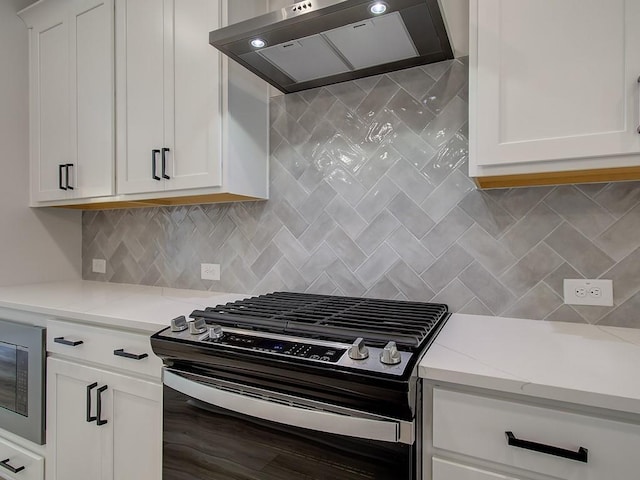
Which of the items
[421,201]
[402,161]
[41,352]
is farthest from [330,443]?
[41,352]

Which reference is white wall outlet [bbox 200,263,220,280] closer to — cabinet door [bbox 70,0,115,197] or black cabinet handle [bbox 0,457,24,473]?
cabinet door [bbox 70,0,115,197]

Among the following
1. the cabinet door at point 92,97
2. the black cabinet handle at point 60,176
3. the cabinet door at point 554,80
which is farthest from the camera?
the black cabinet handle at point 60,176

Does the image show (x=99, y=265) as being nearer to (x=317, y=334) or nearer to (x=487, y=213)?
(x=317, y=334)

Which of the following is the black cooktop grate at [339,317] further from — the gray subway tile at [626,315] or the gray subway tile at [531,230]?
the gray subway tile at [626,315]

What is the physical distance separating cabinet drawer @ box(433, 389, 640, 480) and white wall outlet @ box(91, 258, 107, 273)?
2309 millimetres

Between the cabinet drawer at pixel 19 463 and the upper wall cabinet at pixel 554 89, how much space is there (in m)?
2.10

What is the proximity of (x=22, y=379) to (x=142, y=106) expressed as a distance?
4.39ft

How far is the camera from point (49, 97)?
2.21m

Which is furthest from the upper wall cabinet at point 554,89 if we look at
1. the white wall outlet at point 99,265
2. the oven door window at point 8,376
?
the white wall outlet at point 99,265

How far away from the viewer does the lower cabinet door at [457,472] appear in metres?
0.84

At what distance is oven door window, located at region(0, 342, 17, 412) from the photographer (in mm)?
1665

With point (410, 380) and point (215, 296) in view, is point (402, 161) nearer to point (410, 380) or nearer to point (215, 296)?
point (410, 380)

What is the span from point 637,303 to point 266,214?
1.51 metres

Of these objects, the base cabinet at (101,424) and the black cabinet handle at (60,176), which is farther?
the black cabinet handle at (60,176)
